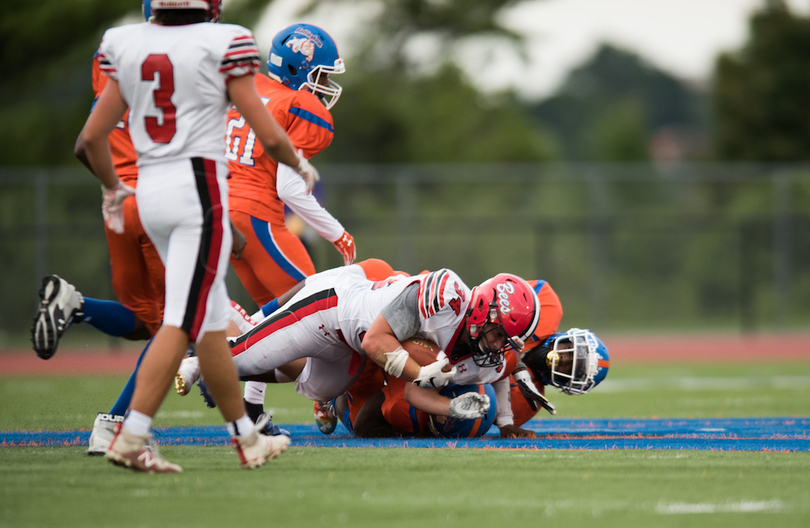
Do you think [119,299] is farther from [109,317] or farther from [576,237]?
[576,237]

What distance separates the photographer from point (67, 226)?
1433 centimetres

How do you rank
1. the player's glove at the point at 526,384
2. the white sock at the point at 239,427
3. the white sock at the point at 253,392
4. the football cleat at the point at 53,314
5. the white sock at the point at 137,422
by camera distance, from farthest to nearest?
1. the white sock at the point at 253,392
2. the player's glove at the point at 526,384
3. the football cleat at the point at 53,314
4. the white sock at the point at 239,427
5. the white sock at the point at 137,422

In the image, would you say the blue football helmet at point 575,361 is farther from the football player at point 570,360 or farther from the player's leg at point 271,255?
the player's leg at point 271,255

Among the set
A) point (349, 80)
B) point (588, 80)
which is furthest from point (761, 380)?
point (588, 80)

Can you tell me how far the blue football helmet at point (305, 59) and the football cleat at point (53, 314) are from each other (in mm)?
1825

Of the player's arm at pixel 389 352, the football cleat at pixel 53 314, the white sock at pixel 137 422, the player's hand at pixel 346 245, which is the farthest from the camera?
the player's hand at pixel 346 245

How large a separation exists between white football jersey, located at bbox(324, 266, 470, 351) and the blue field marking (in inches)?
20.4

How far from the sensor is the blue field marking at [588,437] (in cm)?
462

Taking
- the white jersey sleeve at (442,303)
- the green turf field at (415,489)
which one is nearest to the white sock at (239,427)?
the green turf field at (415,489)

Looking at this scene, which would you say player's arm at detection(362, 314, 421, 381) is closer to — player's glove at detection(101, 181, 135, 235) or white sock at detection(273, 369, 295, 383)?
white sock at detection(273, 369, 295, 383)

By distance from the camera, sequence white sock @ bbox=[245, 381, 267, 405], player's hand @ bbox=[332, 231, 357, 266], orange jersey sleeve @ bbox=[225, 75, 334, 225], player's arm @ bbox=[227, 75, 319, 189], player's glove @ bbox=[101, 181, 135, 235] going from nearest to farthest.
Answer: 1. player's arm @ bbox=[227, 75, 319, 189]
2. player's glove @ bbox=[101, 181, 135, 235]
3. white sock @ bbox=[245, 381, 267, 405]
4. orange jersey sleeve @ bbox=[225, 75, 334, 225]
5. player's hand @ bbox=[332, 231, 357, 266]

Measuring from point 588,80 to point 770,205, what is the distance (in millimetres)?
44284

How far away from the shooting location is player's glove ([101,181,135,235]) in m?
3.86

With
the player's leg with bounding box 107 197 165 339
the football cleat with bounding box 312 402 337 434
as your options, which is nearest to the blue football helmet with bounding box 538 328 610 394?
the football cleat with bounding box 312 402 337 434
